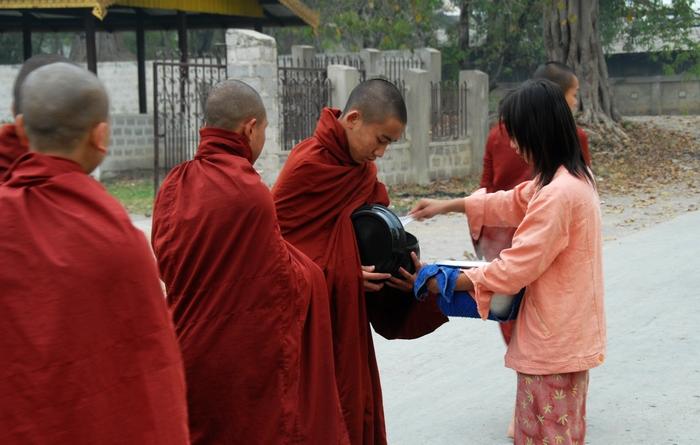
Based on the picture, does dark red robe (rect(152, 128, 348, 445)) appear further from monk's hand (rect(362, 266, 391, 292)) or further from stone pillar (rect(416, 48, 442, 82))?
stone pillar (rect(416, 48, 442, 82))

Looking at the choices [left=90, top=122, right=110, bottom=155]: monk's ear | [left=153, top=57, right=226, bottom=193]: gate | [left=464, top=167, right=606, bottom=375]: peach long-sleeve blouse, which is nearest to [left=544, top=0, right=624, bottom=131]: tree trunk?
[left=153, top=57, right=226, bottom=193]: gate

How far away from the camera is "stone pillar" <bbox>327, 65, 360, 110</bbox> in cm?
1593

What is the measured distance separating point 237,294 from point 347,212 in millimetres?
673

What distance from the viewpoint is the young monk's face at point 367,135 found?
13.9 ft

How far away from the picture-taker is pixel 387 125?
4.26 metres

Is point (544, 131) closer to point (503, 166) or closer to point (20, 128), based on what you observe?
point (503, 166)

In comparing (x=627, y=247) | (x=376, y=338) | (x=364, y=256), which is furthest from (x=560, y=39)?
(x=364, y=256)

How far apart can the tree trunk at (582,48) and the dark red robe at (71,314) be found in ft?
60.8

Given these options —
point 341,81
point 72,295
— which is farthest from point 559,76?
point 341,81

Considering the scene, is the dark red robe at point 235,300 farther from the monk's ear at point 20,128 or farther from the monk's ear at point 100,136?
the monk's ear at point 100,136

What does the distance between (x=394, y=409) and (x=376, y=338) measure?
5.60 feet

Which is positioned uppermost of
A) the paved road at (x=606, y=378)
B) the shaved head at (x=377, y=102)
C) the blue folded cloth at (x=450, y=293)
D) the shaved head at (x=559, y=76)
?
the shaved head at (x=559, y=76)

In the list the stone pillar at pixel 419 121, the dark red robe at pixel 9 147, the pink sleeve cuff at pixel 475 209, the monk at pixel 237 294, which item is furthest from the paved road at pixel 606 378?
the stone pillar at pixel 419 121

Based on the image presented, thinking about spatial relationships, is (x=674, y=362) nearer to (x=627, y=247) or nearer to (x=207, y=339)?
(x=207, y=339)
